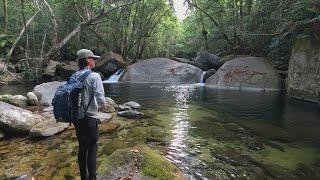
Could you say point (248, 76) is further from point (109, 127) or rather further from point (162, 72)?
point (109, 127)

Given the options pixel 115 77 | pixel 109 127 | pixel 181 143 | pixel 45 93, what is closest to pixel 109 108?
pixel 109 127

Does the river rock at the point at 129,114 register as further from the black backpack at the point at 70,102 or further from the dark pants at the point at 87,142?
the black backpack at the point at 70,102

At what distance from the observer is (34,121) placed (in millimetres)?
8078

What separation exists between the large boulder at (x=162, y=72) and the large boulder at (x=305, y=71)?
23.5ft

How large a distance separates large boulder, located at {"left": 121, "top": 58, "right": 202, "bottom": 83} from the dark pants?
1623 centimetres

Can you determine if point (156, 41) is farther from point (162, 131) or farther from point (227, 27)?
point (162, 131)

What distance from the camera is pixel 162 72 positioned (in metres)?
21.1

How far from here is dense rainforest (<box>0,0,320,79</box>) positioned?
18.1 meters

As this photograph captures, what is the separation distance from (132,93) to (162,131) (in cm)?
737

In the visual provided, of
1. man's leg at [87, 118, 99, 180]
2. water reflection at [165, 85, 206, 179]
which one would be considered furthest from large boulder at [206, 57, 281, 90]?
man's leg at [87, 118, 99, 180]

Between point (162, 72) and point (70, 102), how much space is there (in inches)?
678

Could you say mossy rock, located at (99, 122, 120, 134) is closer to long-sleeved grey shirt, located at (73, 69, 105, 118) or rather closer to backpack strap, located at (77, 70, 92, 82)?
long-sleeved grey shirt, located at (73, 69, 105, 118)

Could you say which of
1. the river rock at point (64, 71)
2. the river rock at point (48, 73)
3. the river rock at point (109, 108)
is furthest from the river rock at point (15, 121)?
the river rock at point (64, 71)

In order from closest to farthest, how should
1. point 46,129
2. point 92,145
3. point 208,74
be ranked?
point 92,145, point 46,129, point 208,74
